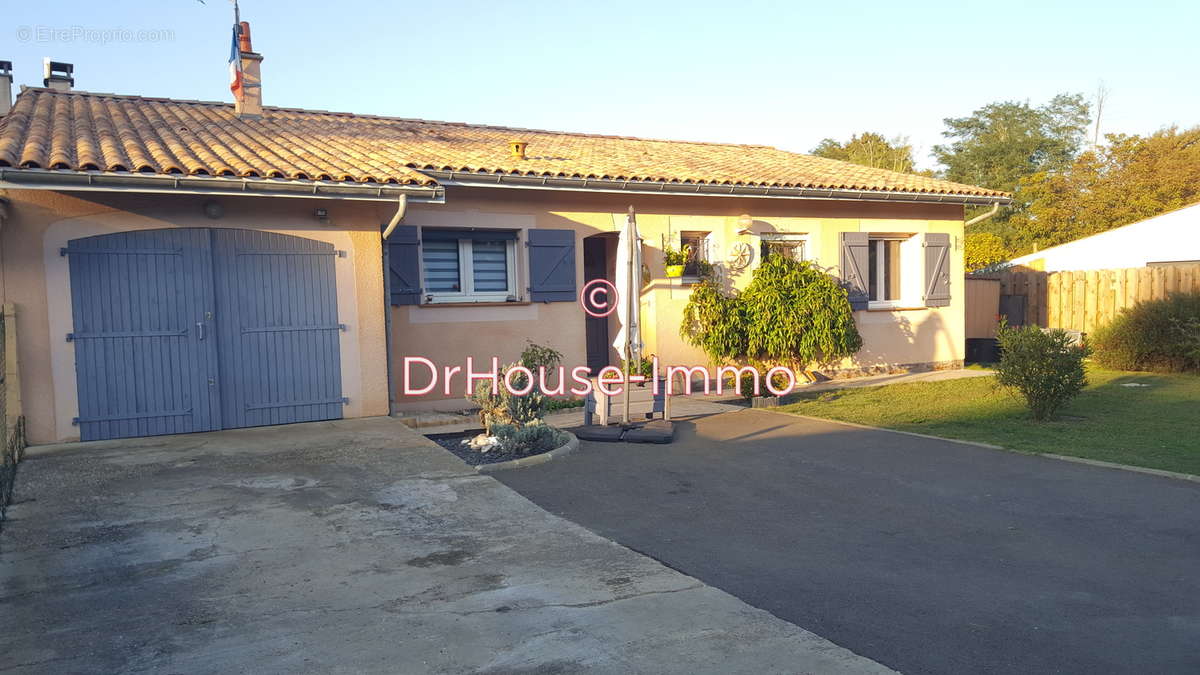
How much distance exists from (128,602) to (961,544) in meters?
4.46

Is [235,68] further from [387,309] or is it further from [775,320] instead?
→ [775,320]

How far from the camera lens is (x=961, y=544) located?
474 cm

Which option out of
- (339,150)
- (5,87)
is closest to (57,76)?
(5,87)

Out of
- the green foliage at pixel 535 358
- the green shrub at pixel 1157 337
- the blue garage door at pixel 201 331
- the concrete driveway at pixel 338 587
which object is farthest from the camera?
the green shrub at pixel 1157 337

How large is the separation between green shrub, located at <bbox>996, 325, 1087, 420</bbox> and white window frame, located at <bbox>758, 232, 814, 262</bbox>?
4.15m

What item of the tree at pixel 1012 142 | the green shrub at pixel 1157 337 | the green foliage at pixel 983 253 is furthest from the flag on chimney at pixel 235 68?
the tree at pixel 1012 142

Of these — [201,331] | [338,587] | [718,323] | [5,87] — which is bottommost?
[338,587]

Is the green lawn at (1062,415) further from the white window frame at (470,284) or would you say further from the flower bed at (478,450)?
the white window frame at (470,284)

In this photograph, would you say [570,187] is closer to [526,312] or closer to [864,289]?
[526,312]

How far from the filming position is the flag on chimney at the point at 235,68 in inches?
445

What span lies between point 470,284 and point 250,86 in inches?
191

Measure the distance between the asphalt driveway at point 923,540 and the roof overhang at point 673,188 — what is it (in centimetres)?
370

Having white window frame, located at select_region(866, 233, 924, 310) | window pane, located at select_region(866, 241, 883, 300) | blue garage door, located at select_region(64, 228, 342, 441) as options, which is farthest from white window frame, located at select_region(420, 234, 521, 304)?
window pane, located at select_region(866, 241, 883, 300)

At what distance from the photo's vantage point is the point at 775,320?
10.8 m
